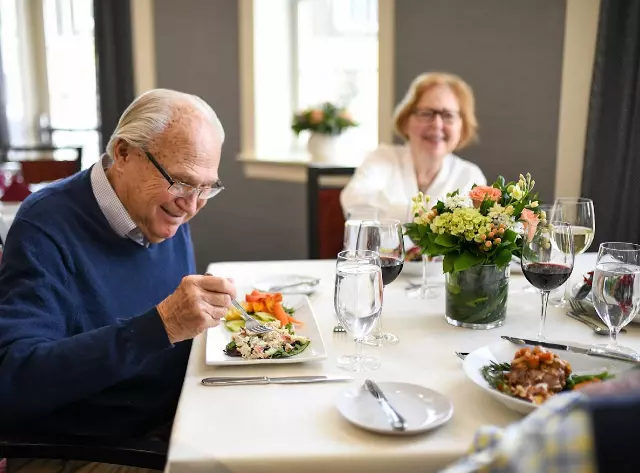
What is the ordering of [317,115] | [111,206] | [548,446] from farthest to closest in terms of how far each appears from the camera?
[317,115] → [111,206] → [548,446]

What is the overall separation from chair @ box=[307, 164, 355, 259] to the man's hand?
143 cm

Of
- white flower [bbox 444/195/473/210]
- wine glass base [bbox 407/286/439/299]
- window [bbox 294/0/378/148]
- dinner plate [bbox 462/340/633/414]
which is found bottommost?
wine glass base [bbox 407/286/439/299]

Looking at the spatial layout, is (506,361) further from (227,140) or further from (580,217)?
(227,140)

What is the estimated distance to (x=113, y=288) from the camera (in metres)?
1.41

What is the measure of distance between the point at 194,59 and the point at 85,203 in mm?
2830

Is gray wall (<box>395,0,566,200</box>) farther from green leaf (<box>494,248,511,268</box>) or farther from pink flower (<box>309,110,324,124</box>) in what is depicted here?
green leaf (<box>494,248,511,268</box>)

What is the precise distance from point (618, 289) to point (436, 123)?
161cm

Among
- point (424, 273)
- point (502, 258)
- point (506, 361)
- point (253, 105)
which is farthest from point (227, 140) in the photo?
point (506, 361)

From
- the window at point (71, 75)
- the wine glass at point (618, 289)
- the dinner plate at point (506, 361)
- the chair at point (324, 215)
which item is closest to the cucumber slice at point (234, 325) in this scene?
the dinner plate at point (506, 361)

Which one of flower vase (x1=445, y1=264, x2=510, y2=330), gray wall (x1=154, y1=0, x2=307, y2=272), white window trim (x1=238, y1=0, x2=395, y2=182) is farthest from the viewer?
gray wall (x1=154, y1=0, x2=307, y2=272)

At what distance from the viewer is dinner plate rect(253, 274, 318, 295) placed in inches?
65.7

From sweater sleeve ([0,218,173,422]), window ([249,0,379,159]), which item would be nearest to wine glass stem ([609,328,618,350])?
sweater sleeve ([0,218,173,422])

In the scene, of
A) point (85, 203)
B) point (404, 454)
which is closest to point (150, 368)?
point (85, 203)

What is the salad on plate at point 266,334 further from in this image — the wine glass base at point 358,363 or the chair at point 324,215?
the chair at point 324,215
